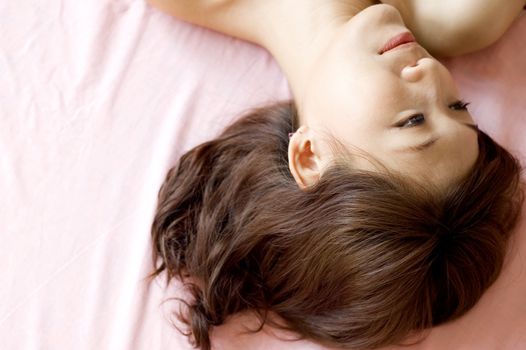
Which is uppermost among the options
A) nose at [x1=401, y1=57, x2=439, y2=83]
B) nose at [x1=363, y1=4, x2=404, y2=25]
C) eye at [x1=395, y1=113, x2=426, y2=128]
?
nose at [x1=363, y1=4, x2=404, y2=25]

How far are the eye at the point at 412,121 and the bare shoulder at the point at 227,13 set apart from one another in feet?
1.36

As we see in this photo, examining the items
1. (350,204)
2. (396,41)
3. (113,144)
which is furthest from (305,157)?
(113,144)

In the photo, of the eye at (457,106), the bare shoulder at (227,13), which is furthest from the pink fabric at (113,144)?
the eye at (457,106)

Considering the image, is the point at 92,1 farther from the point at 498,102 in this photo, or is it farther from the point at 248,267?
the point at 498,102

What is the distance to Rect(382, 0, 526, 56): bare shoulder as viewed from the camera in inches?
44.4

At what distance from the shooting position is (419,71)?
0.95 metres

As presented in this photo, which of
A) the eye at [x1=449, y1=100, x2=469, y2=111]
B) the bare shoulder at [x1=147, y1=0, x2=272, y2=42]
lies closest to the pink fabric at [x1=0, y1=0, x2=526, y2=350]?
the bare shoulder at [x1=147, y1=0, x2=272, y2=42]

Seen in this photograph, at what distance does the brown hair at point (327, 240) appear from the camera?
0.90m

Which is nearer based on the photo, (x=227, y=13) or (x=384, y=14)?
(x=384, y=14)

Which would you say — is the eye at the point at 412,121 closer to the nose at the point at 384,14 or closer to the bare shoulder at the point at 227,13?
the nose at the point at 384,14

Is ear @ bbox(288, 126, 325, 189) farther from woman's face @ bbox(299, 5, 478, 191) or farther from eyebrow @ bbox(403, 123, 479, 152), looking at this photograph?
eyebrow @ bbox(403, 123, 479, 152)

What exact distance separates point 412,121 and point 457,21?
0.33 meters

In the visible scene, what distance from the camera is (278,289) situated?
1.00 m

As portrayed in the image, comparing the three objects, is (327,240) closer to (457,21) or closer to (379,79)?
(379,79)
